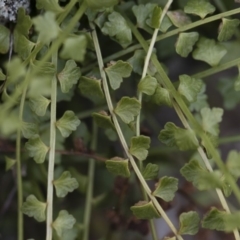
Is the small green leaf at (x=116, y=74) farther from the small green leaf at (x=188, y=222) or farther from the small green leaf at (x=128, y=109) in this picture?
the small green leaf at (x=188, y=222)

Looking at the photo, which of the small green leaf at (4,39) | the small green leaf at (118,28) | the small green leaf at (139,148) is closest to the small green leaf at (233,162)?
the small green leaf at (139,148)

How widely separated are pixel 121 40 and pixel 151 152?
0.24 metres

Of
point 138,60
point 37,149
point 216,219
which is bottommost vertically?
point 216,219

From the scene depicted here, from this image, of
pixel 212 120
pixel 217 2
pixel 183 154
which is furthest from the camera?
pixel 183 154

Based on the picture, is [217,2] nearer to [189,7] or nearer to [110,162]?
[189,7]

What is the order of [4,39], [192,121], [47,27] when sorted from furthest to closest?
[4,39] < [192,121] < [47,27]

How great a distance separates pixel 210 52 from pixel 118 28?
12 cm

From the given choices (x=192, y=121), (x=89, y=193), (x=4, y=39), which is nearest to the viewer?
(x=192, y=121)

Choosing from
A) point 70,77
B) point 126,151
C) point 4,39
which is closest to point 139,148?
point 126,151

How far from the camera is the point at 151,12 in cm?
68

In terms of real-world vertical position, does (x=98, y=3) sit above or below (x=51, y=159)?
above

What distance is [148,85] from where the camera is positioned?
62 centimetres

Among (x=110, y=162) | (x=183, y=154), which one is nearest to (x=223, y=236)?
(x=183, y=154)

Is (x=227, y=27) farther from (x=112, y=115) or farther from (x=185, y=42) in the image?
→ (x=112, y=115)
